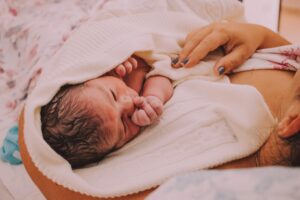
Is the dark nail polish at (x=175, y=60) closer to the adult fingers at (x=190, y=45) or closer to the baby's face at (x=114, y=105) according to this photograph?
the adult fingers at (x=190, y=45)

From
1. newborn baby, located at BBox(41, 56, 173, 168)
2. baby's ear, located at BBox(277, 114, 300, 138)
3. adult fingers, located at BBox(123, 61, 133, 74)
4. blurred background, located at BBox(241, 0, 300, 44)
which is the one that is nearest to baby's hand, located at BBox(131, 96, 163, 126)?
newborn baby, located at BBox(41, 56, 173, 168)

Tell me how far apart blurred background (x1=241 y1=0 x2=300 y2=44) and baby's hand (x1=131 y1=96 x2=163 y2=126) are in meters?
1.86

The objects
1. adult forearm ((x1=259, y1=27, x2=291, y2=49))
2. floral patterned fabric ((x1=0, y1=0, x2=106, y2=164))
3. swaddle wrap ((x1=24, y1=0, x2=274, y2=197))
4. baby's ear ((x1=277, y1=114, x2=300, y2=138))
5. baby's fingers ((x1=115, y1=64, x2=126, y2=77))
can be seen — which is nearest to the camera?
baby's ear ((x1=277, y1=114, x2=300, y2=138))

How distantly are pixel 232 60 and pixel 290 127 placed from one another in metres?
0.33

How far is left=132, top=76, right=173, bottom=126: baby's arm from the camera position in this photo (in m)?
0.75

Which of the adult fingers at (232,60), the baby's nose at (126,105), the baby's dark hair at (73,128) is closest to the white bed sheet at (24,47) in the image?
the baby's dark hair at (73,128)

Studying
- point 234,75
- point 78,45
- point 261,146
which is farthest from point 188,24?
point 261,146

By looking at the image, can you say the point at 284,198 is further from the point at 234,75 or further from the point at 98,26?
Result: the point at 98,26

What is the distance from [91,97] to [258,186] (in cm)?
42

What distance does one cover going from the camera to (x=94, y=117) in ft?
2.34

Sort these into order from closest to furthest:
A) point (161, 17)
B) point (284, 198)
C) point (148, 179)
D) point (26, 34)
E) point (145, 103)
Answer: point (284, 198), point (148, 179), point (145, 103), point (161, 17), point (26, 34)

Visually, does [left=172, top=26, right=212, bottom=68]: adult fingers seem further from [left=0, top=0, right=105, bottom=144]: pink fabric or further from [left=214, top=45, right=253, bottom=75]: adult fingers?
[left=0, top=0, right=105, bottom=144]: pink fabric

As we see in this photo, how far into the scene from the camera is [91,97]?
2.38 ft

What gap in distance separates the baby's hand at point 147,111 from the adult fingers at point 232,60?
0.61 ft
